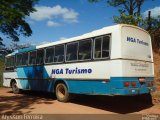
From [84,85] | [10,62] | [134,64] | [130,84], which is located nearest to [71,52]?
[84,85]

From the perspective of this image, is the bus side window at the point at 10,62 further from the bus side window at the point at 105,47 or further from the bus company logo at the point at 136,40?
the bus company logo at the point at 136,40

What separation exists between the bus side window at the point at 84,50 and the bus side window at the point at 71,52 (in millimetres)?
330

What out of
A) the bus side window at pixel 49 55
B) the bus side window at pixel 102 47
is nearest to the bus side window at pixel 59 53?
the bus side window at pixel 49 55

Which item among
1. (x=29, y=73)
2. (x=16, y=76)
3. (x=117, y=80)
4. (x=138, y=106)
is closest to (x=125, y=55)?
(x=117, y=80)

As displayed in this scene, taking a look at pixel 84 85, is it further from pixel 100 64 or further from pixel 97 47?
pixel 97 47

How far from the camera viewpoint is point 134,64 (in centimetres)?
1035

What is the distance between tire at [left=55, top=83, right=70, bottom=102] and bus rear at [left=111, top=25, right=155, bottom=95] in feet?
11.7

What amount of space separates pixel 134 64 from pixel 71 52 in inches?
133

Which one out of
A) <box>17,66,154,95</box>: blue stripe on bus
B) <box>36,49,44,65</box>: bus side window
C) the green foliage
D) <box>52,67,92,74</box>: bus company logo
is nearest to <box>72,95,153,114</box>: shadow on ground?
<box>17,66,154,95</box>: blue stripe on bus

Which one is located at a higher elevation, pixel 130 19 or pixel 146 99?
pixel 130 19

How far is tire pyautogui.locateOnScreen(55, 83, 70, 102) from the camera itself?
12.9m

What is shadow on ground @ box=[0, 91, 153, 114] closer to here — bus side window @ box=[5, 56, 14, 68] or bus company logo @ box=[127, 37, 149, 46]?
bus company logo @ box=[127, 37, 149, 46]

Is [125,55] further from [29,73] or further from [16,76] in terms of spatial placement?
[16,76]

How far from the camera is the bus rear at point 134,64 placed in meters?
9.83
